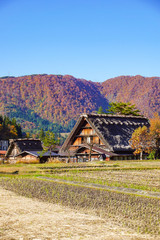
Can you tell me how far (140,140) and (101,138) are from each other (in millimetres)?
5018

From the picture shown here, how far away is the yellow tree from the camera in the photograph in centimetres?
4212

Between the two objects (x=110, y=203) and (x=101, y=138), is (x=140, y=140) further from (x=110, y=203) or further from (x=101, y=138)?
(x=110, y=203)

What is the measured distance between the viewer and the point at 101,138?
144 ft

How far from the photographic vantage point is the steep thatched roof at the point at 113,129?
141 feet

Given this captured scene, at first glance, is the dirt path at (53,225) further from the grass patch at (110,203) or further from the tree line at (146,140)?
the tree line at (146,140)

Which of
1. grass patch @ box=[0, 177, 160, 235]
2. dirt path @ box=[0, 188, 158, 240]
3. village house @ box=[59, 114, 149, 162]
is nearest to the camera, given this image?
dirt path @ box=[0, 188, 158, 240]

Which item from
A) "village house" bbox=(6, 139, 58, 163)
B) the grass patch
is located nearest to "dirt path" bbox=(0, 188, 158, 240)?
the grass patch

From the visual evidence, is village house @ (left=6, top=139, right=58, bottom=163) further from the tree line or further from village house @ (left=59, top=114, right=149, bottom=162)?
the tree line

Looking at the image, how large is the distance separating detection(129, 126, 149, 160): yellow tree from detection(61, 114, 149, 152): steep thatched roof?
119cm

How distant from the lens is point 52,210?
9.95m

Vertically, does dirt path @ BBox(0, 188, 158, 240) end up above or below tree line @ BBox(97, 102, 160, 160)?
below

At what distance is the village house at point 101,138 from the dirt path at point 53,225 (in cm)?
3170

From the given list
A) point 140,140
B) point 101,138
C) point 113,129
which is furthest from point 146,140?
point 101,138

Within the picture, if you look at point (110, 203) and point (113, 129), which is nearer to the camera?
point (110, 203)
